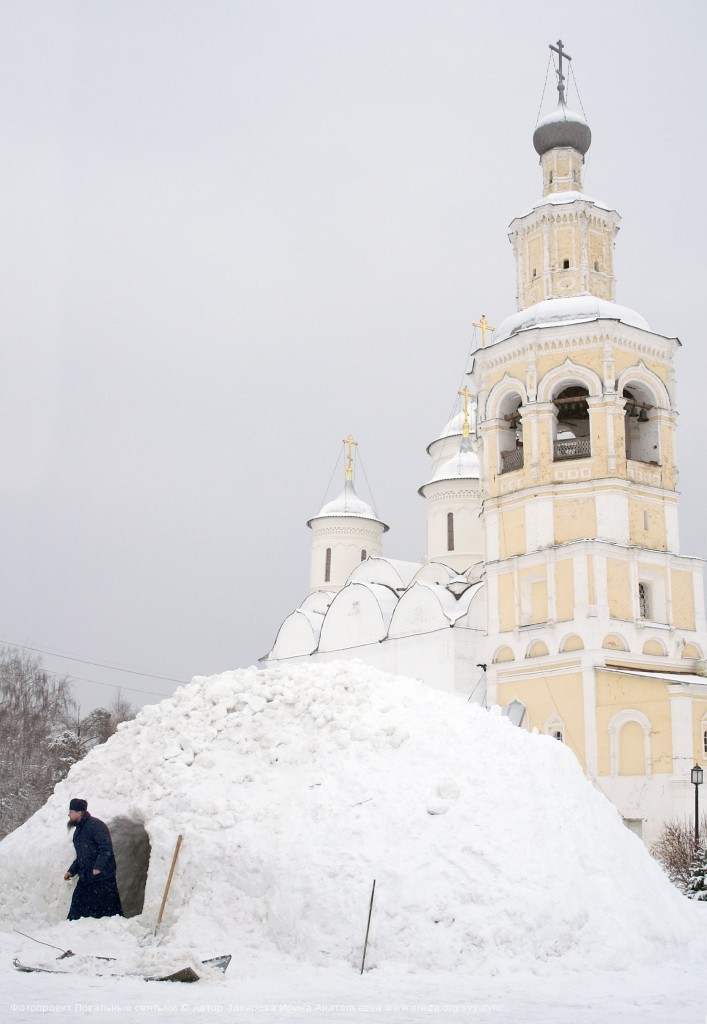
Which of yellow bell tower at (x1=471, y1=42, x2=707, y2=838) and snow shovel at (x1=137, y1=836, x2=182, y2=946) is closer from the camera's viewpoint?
snow shovel at (x1=137, y1=836, x2=182, y2=946)

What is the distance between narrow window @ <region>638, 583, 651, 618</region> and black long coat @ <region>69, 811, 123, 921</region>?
14.2m

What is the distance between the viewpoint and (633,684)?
60.7 ft

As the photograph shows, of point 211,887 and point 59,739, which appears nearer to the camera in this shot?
point 211,887

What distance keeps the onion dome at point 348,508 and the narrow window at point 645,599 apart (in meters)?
13.8

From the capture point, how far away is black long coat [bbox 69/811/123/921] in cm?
805

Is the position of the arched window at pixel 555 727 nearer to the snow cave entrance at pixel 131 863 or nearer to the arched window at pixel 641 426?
the arched window at pixel 641 426

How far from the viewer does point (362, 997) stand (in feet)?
21.2

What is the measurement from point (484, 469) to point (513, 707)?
5.21 metres

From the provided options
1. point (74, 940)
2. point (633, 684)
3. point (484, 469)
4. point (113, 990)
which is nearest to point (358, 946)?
point (113, 990)

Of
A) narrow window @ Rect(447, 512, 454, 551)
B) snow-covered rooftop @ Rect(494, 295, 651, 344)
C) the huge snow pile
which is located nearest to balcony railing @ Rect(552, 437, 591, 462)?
snow-covered rooftop @ Rect(494, 295, 651, 344)

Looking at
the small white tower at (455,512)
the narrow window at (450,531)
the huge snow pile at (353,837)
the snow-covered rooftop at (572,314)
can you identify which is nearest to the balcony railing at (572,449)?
the snow-covered rooftop at (572,314)

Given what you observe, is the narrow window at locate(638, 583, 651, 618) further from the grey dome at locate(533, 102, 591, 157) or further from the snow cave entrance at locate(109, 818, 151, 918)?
the snow cave entrance at locate(109, 818, 151, 918)

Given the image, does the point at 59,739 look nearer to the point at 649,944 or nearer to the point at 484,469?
the point at 484,469

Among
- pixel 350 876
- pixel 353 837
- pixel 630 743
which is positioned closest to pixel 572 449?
pixel 630 743
